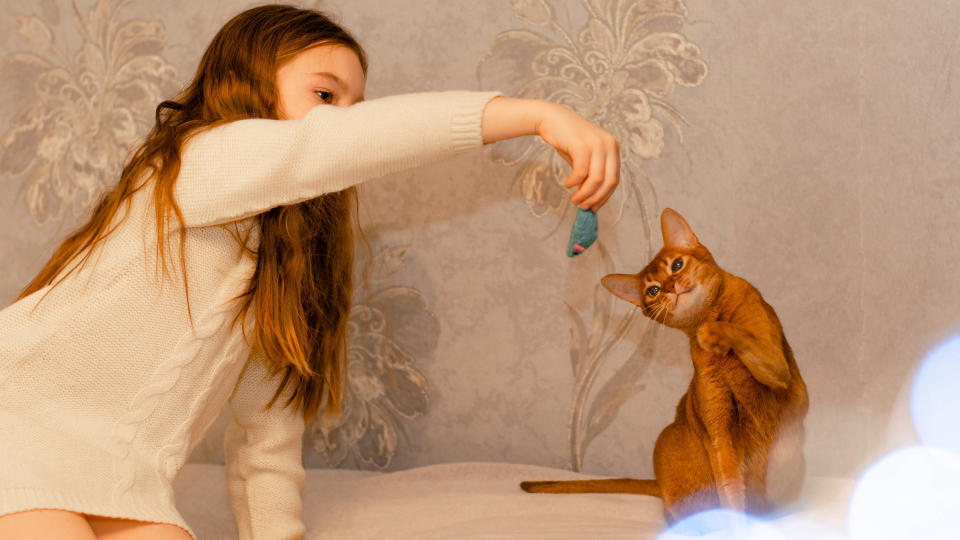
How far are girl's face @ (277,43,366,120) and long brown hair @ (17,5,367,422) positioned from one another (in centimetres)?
1

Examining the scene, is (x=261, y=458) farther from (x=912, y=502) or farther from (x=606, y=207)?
(x=912, y=502)

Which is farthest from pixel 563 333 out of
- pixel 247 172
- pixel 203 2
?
pixel 203 2

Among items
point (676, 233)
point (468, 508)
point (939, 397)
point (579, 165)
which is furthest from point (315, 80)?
point (939, 397)

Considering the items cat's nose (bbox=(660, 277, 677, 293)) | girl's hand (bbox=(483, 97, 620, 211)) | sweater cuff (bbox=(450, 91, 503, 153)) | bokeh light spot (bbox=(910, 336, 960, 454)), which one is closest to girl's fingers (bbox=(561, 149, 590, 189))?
girl's hand (bbox=(483, 97, 620, 211))

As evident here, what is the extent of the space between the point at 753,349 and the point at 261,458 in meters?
0.66

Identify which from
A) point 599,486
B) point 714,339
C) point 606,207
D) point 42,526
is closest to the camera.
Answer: point 42,526

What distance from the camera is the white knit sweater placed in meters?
0.78

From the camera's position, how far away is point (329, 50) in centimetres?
Result: 98

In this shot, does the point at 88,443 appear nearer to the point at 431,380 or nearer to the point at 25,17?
the point at 431,380

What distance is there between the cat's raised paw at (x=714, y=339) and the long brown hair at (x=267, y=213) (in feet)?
1.63

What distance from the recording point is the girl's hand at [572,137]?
76 cm

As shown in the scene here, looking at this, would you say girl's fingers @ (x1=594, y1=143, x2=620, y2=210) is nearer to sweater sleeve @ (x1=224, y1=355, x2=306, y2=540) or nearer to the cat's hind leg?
the cat's hind leg

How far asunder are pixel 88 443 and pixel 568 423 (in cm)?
75

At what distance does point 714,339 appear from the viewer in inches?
33.9
